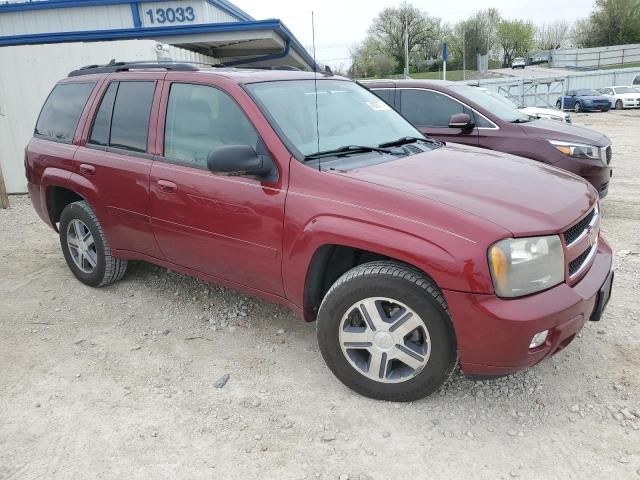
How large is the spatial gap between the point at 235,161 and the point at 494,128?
4.59 m

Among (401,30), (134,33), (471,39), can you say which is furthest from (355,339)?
(471,39)

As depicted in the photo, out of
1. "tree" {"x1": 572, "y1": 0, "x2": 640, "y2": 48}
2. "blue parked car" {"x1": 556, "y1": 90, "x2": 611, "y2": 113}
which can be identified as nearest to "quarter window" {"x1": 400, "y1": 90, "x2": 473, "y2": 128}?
"blue parked car" {"x1": 556, "y1": 90, "x2": 611, "y2": 113}

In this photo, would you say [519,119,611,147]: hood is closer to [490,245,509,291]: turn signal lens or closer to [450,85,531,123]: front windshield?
[450,85,531,123]: front windshield

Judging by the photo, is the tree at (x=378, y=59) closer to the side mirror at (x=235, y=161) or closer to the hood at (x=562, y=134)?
the hood at (x=562, y=134)

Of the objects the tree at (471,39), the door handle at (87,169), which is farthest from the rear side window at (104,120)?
the tree at (471,39)

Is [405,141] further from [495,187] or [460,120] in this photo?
[460,120]

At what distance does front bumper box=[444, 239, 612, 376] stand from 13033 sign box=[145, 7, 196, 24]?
12309mm

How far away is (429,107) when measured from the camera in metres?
7.15

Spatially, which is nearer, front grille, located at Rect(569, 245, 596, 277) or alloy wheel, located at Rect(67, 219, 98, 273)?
front grille, located at Rect(569, 245, 596, 277)

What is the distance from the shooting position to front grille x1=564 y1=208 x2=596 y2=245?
2.79 m

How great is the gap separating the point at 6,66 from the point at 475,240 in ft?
28.2

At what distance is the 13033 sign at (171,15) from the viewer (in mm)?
12914

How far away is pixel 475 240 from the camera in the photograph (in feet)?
8.38

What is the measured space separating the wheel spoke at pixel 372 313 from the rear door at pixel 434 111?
176 inches
